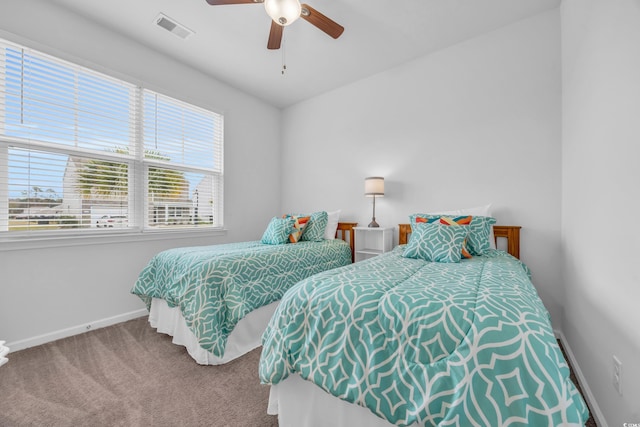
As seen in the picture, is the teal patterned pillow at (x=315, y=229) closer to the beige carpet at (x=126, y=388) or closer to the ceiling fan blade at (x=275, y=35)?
the beige carpet at (x=126, y=388)

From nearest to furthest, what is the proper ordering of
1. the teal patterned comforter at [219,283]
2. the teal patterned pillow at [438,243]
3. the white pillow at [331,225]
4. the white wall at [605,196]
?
1. the white wall at [605,196]
2. the teal patterned comforter at [219,283]
3. the teal patterned pillow at [438,243]
4. the white pillow at [331,225]

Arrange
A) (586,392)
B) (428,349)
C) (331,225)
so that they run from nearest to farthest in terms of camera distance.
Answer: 1. (428,349)
2. (586,392)
3. (331,225)

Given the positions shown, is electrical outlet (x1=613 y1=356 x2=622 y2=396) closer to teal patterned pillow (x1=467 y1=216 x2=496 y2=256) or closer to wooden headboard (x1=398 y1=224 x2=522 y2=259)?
teal patterned pillow (x1=467 y1=216 x2=496 y2=256)

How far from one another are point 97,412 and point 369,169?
10.6 ft

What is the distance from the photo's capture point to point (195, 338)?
2016 millimetres

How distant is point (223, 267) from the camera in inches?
80.0

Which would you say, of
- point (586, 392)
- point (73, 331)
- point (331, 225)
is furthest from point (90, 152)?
point (586, 392)

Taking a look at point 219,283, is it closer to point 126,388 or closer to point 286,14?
point 126,388

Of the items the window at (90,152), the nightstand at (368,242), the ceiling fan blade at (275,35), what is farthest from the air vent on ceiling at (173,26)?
the nightstand at (368,242)

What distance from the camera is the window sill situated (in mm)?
2158

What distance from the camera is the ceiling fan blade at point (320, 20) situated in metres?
1.99

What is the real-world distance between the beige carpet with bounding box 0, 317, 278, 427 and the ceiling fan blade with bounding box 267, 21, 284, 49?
2530 millimetres

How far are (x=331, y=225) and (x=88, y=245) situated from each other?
8.26ft

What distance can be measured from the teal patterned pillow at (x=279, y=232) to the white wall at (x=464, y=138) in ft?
3.21
